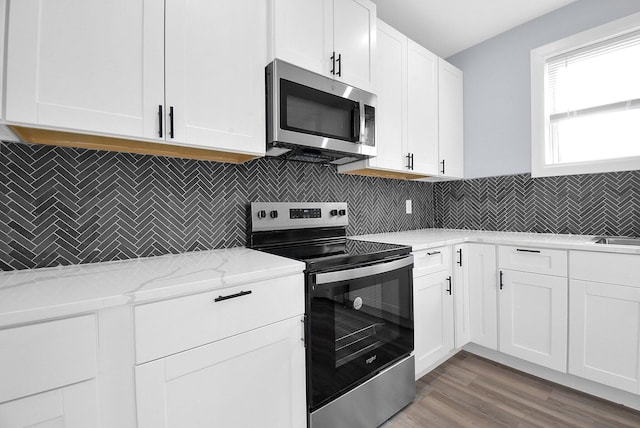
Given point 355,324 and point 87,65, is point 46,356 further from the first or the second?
point 355,324

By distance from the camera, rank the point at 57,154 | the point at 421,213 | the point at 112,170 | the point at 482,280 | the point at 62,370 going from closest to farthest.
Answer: the point at 62,370
the point at 57,154
the point at 112,170
the point at 482,280
the point at 421,213

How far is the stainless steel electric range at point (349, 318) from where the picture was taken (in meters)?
1.28

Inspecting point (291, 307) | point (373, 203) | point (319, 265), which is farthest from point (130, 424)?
point (373, 203)

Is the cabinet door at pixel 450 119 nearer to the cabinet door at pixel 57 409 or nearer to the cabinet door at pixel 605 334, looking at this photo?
the cabinet door at pixel 605 334

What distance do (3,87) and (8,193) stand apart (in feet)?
1.52

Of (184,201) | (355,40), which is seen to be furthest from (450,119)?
(184,201)

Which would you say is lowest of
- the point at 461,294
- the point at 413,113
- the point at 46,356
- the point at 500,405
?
the point at 500,405

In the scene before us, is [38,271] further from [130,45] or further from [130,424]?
[130,45]

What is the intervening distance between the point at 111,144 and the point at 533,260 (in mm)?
2568

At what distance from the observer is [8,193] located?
1.14m

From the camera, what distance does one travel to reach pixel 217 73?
1305 millimetres

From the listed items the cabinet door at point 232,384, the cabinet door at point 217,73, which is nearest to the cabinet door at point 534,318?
the cabinet door at point 232,384

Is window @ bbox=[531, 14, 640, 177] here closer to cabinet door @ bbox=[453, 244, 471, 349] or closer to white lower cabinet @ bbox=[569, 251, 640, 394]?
white lower cabinet @ bbox=[569, 251, 640, 394]

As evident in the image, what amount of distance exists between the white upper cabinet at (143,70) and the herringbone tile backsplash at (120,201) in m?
0.32
